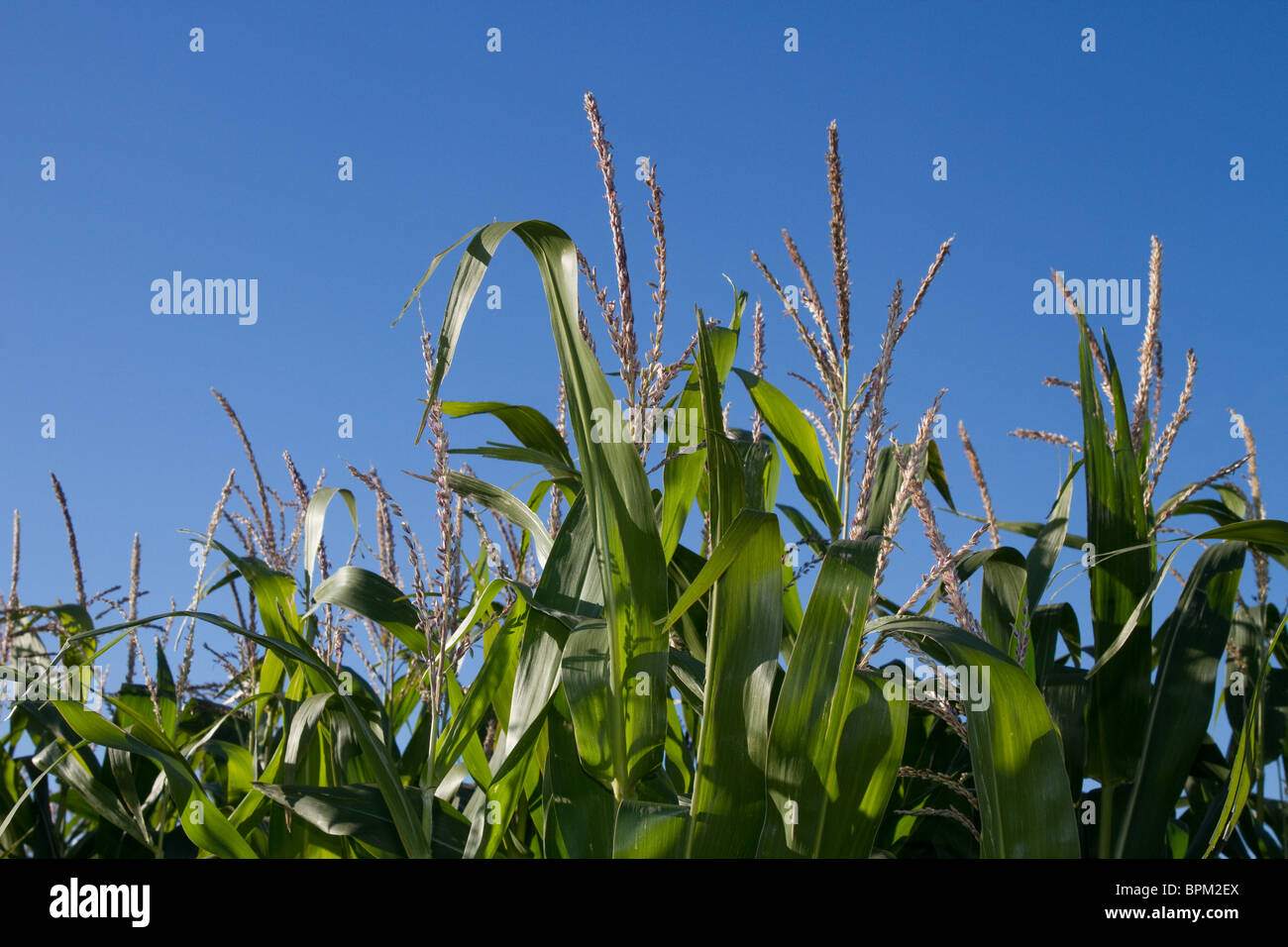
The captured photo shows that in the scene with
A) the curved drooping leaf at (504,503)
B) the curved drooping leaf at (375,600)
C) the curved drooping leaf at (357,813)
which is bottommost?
the curved drooping leaf at (357,813)

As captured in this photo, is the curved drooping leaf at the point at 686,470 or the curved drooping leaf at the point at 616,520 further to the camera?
the curved drooping leaf at the point at 686,470

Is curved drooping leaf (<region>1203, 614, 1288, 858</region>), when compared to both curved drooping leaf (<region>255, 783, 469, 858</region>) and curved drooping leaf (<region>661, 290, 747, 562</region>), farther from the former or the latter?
curved drooping leaf (<region>255, 783, 469, 858</region>)

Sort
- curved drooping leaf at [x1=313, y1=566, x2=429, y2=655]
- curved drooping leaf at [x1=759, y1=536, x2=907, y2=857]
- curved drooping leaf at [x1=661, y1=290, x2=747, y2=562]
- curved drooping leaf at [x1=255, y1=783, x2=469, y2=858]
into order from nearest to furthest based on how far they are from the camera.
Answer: curved drooping leaf at [x1=759, y1=536, x2=907, y2=857]
curved drooping leaf at [x1=255, y1=783, x2=469, y2=858]
curved drooping leaf at [x1=661, y1=290, x2=747, y2=562]
curved drooping leaf at [x1=313, y1=566, x2=429, y2=655]

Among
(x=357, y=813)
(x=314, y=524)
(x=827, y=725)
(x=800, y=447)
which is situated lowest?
(x=357, y=813)

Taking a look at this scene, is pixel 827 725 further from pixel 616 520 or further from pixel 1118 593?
pixel 1118 593

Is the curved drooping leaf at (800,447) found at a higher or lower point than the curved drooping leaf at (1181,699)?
higher

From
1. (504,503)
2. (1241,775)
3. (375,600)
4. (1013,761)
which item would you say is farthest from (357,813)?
(1241,775)

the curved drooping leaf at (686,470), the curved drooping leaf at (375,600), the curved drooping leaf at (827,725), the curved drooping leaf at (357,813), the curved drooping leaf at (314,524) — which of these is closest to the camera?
the curved drooping leaf at (827,725)

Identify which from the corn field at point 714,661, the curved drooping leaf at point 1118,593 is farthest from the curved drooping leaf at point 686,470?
the curved drooping leaf at point 1118,593

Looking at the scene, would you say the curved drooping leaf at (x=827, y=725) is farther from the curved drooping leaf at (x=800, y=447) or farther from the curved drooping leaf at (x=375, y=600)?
the curved drooping leaf at (x=375, y=600)

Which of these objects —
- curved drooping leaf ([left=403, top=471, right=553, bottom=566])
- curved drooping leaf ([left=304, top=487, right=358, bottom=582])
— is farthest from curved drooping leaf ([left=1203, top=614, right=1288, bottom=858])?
curved drooping leaf ([left=304, top=487, right=358, bottom=582])

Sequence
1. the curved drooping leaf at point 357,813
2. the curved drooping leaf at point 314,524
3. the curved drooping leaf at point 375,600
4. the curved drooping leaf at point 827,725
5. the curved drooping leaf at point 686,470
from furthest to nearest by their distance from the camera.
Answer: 1. the curved drooping leaf at point 314,524
2. the curved drooping leaf at point 375,600
3. the curved drooping leaf at point 686,470
4. the curved drooping leaf at point 357,813
5. the curved drooping leaf at point 827,725
